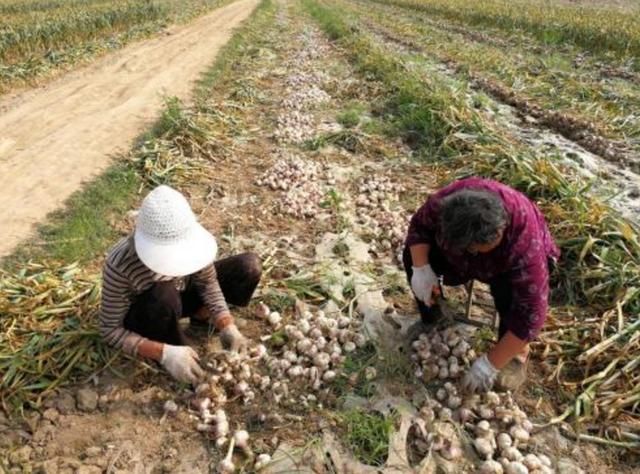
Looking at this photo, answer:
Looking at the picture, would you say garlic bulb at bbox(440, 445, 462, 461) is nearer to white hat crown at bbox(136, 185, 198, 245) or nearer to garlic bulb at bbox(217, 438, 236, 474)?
garlic bulb at bbox(217, 438, 236, 474)

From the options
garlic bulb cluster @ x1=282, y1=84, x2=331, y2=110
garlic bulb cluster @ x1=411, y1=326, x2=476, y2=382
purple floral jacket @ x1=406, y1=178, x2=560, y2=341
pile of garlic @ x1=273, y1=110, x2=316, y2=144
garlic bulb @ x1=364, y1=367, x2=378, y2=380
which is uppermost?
purple floral jacket @ x1=406, y1=178, x2=560, y2=341

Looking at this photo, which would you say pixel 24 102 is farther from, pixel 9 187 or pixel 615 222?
pixel 615 222

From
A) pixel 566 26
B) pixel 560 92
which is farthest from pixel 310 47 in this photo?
pixel 566 26

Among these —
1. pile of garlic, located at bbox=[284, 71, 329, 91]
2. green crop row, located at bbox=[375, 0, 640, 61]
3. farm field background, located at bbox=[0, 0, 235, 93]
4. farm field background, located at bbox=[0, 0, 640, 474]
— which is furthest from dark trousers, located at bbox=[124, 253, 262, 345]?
green crop row, located at bbox=[375, 0, 640, 61]

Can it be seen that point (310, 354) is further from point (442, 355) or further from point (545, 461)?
point (545, 461)

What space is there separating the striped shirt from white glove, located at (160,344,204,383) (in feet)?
0.47

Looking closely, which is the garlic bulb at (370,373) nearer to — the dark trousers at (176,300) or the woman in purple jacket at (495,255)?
the woman in purple jacket at (495,255)

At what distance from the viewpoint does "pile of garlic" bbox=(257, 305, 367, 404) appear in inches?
110

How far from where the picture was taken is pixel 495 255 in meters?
2.46

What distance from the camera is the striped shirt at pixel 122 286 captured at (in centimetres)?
246

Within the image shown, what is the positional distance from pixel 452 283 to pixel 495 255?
0.57 meters

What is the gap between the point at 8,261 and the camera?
153 inches

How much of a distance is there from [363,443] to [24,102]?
7945 mm

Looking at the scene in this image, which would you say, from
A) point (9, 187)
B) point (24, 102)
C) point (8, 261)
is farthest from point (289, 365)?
point (24, 102)
